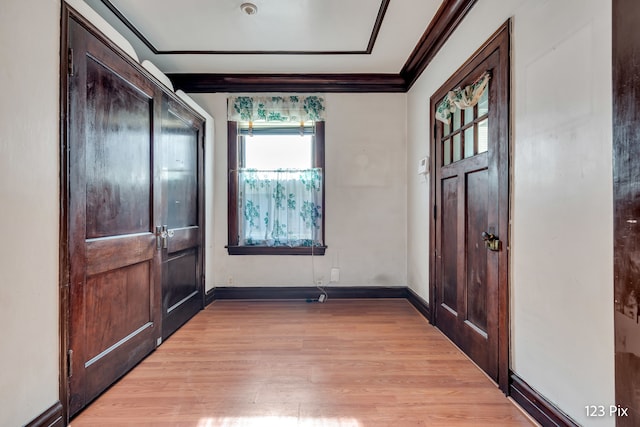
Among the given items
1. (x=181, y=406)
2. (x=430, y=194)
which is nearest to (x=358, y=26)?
(x=430, y=194)

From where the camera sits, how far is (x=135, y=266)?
209cm

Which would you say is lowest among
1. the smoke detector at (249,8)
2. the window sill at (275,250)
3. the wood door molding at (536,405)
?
the wood door molding at (536,405)

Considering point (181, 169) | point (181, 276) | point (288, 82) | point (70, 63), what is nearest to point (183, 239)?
point (181, 276)

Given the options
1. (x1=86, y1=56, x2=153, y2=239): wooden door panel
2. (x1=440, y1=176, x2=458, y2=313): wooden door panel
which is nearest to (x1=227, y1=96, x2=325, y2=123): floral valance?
(x1=86, y1=56, x2=153, y2=239): wooden door panel

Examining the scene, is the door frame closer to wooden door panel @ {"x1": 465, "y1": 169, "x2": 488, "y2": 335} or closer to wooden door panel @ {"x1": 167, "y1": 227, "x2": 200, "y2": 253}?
wooden door panel @ {"x1": 465, "y1": 169, "x2": 488, "y2": 335}

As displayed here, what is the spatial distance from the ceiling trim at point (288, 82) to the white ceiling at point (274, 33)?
3.3 inches

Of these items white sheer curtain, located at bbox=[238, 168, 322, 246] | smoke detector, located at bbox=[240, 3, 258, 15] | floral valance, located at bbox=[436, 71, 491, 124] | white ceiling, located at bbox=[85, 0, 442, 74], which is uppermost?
white ceiling, located at bbox=[85, 0, 442, 74]

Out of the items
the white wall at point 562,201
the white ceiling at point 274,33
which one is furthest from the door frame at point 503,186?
the white ceiling at point 274,33

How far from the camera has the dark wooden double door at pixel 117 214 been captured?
1566 mm

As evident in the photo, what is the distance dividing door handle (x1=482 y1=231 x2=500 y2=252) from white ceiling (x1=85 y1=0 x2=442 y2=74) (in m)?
1.77

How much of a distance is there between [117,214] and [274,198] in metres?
1.86

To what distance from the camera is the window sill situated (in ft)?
11.8

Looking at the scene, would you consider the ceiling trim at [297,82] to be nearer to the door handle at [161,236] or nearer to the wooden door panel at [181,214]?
the wooden door panel at [181,214]

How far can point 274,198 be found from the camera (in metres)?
3.59
